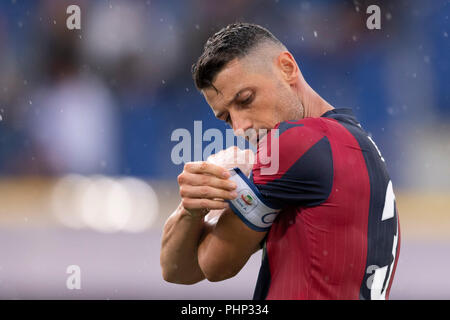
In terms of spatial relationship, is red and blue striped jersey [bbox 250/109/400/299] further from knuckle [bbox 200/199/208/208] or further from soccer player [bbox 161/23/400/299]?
knuckle [bbox 200/199/208/208]

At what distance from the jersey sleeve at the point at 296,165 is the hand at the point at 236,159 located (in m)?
0.29

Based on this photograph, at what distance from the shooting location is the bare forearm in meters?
2.04

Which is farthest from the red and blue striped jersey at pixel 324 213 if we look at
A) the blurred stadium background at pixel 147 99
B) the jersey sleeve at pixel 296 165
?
the blurred stadium background at pixel 147 99

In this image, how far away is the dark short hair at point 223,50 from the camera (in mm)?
2154

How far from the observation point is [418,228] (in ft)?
23.5

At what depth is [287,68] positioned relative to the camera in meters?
2.28

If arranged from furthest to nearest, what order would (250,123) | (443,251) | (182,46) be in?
(182,46), (443,251), (250,123)

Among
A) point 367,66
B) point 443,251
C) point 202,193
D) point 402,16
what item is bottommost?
point 443,251

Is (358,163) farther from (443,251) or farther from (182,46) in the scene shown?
(182,46)

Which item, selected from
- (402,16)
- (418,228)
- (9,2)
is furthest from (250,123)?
(9,2)

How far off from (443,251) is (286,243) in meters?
4.90

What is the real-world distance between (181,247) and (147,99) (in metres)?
6.06

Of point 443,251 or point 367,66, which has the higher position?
point 367,66

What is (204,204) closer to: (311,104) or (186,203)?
(186,203)
